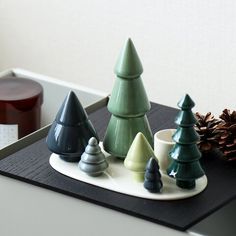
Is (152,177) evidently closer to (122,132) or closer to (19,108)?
(122,132)

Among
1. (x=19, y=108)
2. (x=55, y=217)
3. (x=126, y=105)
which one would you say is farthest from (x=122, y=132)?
(x=19, y=108)

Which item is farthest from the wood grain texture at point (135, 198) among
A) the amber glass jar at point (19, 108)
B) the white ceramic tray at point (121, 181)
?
the amber glass jar at point (19, 108)

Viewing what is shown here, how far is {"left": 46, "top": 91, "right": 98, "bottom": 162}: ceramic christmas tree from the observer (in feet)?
3.90

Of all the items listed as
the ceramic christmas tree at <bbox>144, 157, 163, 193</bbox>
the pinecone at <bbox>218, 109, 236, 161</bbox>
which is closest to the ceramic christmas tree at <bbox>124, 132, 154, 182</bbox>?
the ceramic christmas tree at <bbox>144, 157, 163, 193</bbox>

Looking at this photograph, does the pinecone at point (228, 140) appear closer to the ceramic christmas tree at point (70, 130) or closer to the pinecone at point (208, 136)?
the pinecone at point (208, 136)

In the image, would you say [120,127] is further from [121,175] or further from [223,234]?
[223,234]

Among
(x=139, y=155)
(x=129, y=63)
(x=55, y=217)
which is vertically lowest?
(x=55, y=217)

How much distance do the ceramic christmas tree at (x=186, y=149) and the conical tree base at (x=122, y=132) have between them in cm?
8

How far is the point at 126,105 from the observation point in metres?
1.19

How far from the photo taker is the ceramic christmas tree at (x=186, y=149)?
1.12m

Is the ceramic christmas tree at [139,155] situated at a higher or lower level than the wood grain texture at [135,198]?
higher

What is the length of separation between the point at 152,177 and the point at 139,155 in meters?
0.04

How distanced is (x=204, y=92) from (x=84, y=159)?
76cm

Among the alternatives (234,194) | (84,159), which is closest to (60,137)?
(84,159)
